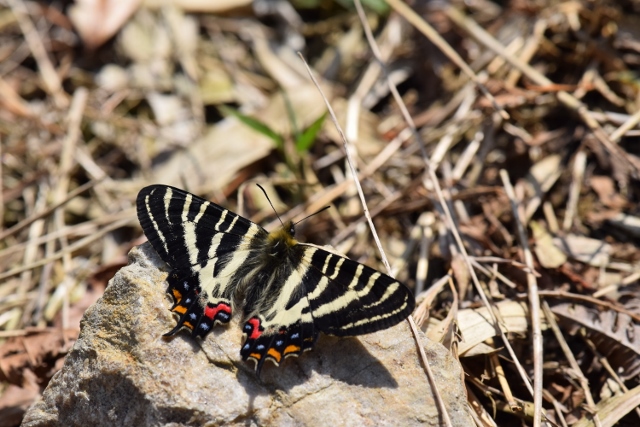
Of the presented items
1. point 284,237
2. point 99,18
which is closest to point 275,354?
point 284,237

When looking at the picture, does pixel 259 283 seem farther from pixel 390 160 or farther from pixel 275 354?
pixel 390 160

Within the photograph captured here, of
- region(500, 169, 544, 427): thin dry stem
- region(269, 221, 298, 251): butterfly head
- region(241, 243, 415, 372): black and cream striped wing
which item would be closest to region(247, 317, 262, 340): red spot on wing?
region(241, 243, 415, 372): black and cream striped wing

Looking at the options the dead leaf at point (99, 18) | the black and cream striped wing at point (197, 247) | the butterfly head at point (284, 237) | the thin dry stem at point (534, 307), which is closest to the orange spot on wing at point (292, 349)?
the black and cream striped wing at point (197, 247)

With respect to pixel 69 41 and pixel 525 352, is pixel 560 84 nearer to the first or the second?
pixel 525 352

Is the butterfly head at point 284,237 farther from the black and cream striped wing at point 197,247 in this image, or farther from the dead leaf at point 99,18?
the dead leaf at point 99,18

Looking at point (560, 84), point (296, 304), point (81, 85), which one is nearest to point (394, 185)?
point (560, 84)

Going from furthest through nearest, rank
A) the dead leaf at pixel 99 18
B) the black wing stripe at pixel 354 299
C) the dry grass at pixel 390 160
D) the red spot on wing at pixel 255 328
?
the dead leaf at pixel 99 18 → the dry grass at pixel 390 160 → the red spot on wing at pixel 255 328 → the black wing stripe at pixel 354 299

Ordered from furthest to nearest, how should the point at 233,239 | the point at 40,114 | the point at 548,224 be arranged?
the point at 40,114
the point at 548,224
the point at 233,239
